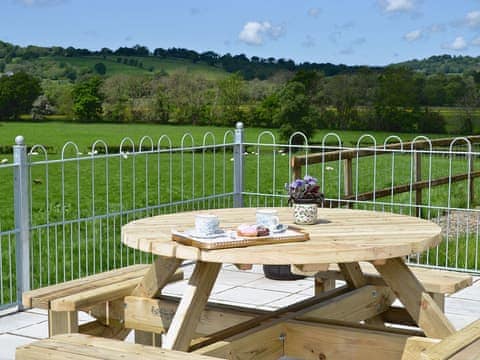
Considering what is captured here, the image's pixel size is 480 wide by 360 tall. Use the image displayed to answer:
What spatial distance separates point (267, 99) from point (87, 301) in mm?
20848

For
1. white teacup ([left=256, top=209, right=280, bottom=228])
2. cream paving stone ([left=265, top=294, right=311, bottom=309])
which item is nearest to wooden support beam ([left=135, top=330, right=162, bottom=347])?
white teacup ([left=256, top=209, right=280, bottom=228])

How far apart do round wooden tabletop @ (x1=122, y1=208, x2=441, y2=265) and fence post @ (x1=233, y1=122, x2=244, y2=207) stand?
301cm

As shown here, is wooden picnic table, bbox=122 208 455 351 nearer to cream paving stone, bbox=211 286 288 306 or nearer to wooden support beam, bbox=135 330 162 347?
wooden support beam, bbox=135 330 162 347

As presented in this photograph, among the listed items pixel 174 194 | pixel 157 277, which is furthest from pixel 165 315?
pixel 174 194

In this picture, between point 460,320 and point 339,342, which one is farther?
point 460,320

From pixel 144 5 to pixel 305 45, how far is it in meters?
10.3

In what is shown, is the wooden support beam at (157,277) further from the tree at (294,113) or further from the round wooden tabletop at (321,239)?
the tree at (294,113)

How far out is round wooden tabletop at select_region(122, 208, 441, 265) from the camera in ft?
10.0

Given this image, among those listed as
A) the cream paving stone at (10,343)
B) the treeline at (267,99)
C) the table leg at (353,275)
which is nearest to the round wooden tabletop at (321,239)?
the table leg at (353,275)

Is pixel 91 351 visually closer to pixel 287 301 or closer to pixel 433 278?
pixel 433 278

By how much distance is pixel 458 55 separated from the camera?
24.1 m

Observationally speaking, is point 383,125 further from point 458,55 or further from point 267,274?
point 267,274

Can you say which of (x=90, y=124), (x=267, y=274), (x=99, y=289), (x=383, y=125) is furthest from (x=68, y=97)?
(x=99, y=289)

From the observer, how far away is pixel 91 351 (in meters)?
2.84
